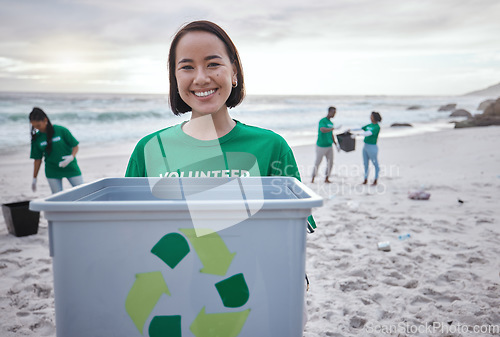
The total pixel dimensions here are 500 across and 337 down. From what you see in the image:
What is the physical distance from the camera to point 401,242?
4.06 meters

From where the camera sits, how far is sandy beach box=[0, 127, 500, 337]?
2.61 m

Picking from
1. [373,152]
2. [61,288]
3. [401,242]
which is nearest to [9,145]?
[373,152]

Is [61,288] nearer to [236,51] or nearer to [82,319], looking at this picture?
[82,319]

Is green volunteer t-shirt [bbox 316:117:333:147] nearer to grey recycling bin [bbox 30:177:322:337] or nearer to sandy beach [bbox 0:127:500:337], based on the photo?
sandy beach [bbox 0:127:500:337]

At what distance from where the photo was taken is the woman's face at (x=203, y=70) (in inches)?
51.3

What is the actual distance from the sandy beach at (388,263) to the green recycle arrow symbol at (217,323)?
1.86 m

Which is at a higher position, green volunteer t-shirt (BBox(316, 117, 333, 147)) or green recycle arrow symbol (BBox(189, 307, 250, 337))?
green volunteer t-shirt (BBox(316, 117, 333, 147))

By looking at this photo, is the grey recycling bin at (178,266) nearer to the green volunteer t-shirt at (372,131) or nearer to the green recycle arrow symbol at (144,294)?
the green recycle arrow symbol at (144,294)

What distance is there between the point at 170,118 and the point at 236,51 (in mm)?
21217

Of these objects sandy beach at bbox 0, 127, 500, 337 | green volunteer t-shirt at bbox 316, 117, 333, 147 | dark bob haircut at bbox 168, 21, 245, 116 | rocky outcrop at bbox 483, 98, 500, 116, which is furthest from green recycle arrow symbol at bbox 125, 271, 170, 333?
rocky outcrop at bbox 483, 98, 500, 116

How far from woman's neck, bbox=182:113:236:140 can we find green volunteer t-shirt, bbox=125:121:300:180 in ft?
0.10

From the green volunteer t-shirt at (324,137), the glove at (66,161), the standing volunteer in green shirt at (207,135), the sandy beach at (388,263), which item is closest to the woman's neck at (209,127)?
the standing volunteer in green shirt at (207,135)

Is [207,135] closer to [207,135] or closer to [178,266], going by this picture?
[207,135]

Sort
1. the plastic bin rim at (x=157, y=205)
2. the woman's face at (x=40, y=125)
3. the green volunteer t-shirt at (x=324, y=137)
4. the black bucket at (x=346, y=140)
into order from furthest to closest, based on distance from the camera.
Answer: the green volunteer t-shirt at (x=324, y=137)
the black bucket at (x=346, y=140)
the woman's face at (x=40, y=125)
the plastic bin rim at (x=157, y=205)
